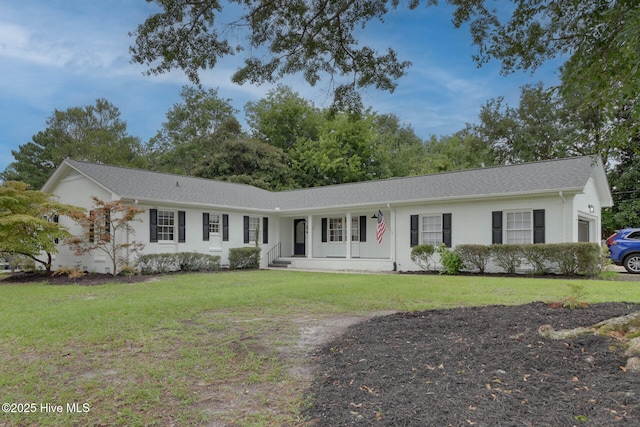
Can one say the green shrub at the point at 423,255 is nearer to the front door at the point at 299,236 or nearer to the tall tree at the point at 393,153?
the front door at the point at 299,236

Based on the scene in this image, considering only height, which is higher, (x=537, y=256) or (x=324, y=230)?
(x=324, y=230)

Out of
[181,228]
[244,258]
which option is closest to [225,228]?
[244,258]

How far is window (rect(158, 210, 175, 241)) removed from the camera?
16.7 metres

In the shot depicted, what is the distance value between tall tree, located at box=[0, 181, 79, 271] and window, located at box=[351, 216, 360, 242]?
11.8m

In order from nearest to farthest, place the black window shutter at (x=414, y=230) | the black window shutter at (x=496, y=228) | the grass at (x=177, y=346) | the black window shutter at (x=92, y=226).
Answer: the grass at (x=177, y=346), the black window shutter at (x=92, y=226), the black window shutter at (x=496, y=228), the black window shutter at (x=414, y=230)

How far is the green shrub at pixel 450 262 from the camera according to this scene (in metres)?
15.1

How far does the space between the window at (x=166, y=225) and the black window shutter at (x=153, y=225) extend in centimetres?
27

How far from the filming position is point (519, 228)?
14984 millimetres

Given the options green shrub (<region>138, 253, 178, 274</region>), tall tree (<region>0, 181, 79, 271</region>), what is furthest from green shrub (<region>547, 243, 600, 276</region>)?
tall tree (<region>0, 181, 79, 271</region>)

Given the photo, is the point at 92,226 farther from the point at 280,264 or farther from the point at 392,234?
the point at 392,234

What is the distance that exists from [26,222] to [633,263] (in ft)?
69.0

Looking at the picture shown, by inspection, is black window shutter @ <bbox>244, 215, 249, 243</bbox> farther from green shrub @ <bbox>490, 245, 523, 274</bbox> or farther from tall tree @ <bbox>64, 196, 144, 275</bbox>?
green shrub @ <bbox>490, 245, 523, 274</bbox>

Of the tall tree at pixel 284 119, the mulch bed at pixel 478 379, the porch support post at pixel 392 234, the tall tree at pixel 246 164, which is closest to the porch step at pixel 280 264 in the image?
the porch support post at pixel 392 234

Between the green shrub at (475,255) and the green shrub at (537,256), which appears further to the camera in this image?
the green shrub at (475,255)
